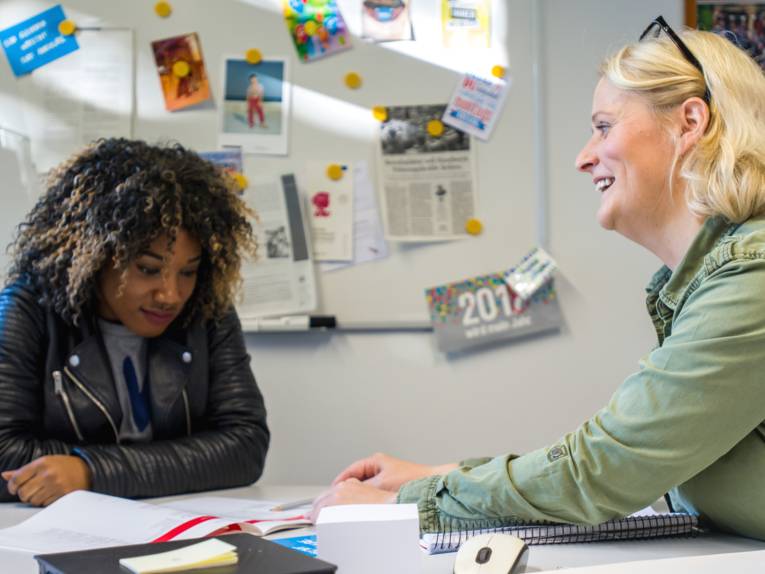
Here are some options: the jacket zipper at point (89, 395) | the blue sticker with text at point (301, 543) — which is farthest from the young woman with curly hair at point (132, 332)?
the blue sticker with text at point (301, 543)

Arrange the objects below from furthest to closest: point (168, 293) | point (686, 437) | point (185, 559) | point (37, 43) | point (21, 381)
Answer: point (37, 43) → point (168, 293) → point (21, 381) → point (686, 437) → point (185, 559)

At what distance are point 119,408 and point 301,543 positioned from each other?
0.75 m

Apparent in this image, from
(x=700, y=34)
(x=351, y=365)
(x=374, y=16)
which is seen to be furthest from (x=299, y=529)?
(x=374, y=16)

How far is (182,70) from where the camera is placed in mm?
2766

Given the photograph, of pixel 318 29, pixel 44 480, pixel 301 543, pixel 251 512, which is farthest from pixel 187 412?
pixel 318 29

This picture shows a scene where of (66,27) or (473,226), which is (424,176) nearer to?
(473,226)

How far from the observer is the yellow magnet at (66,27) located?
110 inches

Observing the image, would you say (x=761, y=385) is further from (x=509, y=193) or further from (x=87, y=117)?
(x=87, y=117)

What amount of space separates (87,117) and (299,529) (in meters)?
1.85

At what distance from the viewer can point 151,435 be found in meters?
1.87

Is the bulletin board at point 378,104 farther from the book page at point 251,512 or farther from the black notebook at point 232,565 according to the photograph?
the black notebook at point 232,565

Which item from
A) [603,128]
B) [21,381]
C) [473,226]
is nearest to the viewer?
[603,128]

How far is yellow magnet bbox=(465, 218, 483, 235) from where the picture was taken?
8.86 ft

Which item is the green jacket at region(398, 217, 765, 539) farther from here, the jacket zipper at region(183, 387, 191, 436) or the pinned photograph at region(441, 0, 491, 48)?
the pinned photograph at region(441, 0, 491, 48)
